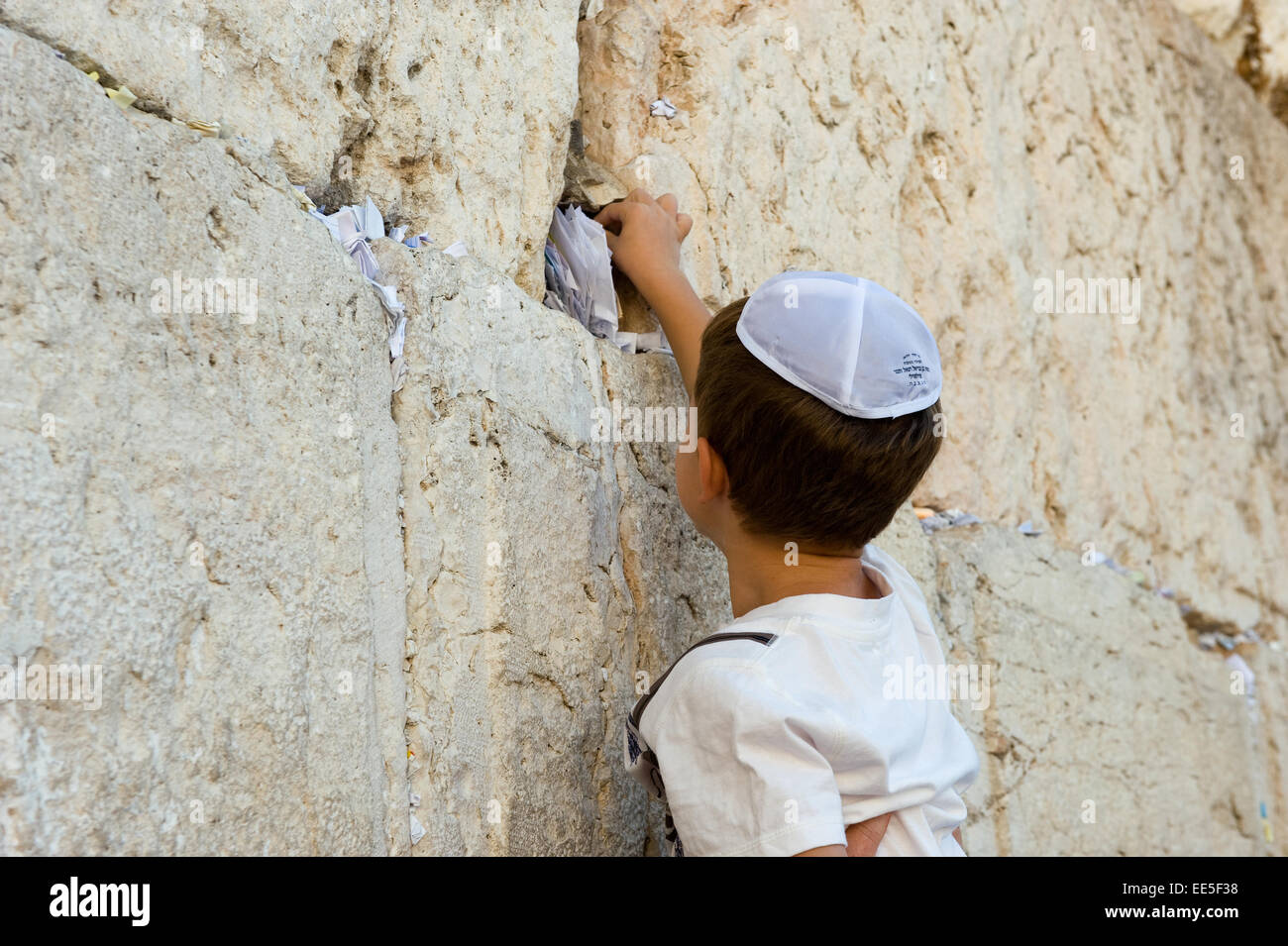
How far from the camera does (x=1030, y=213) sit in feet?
10.4

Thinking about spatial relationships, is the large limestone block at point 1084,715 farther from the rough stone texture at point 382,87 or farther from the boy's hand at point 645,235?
the rough stone texture at point 382,87

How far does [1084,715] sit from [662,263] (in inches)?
66.2

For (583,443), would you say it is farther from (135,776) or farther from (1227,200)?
(1227,200)

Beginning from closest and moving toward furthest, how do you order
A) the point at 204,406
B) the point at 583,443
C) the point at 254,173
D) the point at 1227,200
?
1. the point at 204,406
2. the point at 254,173
3. the point at 583,443
4. the point at 1227,200

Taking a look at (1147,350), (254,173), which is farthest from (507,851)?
(1147,350)

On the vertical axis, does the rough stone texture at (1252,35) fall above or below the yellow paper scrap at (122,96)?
above

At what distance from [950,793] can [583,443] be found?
2.29ft

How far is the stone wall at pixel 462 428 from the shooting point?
3.39ft

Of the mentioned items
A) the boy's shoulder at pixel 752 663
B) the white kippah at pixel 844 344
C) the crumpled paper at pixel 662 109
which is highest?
the crumpled paper at pixel 662 109

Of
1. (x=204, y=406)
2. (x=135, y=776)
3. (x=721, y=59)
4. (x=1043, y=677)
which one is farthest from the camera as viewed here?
(x=1043, y=677)

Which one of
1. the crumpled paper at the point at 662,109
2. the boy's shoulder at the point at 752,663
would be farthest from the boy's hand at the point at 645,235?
the boy's shoulder at the point at 752,663

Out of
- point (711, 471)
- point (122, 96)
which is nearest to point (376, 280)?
point (122, 96)

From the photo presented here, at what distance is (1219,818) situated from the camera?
10.6 ft

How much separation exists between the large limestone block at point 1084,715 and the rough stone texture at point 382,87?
4.24 feet
